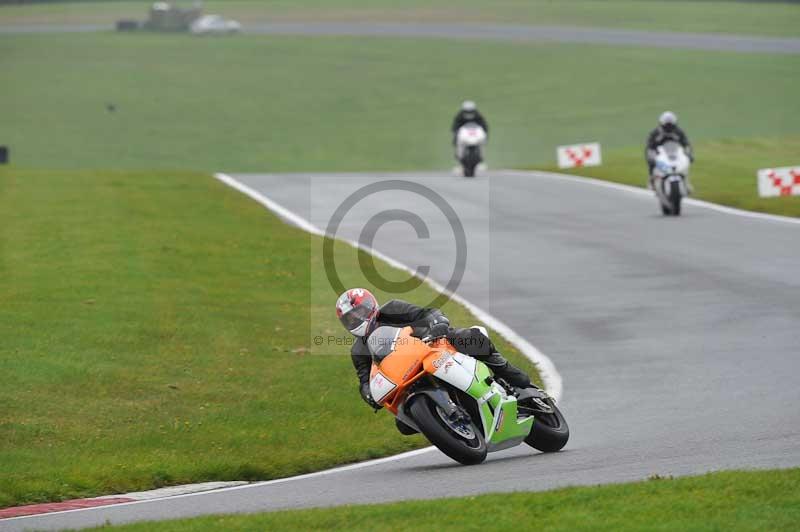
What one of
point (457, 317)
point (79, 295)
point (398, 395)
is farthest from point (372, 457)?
point (79, 295)

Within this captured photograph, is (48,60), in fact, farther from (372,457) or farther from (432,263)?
(372,457)

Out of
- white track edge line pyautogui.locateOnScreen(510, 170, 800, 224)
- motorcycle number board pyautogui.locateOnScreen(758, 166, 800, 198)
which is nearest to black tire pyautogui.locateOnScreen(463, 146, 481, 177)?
white track edge line pyautogui.locateOnScreen(510, 170, 800, 224)

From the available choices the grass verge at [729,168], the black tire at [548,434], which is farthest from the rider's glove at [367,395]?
the grass verge at [729,168]

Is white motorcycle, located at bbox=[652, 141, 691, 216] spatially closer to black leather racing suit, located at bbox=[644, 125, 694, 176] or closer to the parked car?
black leather racing suit, located at bbox=[644, 125, 694, 176]

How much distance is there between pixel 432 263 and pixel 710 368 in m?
9.00

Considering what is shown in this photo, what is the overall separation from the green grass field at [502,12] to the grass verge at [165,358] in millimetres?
58224

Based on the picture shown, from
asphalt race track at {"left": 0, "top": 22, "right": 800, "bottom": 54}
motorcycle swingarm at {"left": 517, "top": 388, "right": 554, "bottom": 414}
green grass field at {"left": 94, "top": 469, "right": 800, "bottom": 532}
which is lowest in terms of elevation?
asphalt race track at {"left": 0, "top": 22, "right": 800, "bottom": 54}

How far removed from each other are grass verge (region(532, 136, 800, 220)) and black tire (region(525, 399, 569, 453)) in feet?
56.3

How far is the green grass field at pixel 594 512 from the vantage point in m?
8.27

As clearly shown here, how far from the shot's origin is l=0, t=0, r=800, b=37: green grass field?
79750 mm

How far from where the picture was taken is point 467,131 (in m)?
36.1

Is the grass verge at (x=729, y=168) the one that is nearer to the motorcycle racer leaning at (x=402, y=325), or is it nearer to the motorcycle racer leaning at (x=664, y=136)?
the motorcycle racer leaning at (x=664, y=136)

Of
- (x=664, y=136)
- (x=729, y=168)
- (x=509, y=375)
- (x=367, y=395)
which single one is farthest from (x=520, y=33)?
(x=367, y=395)

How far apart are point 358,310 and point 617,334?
6842mm
